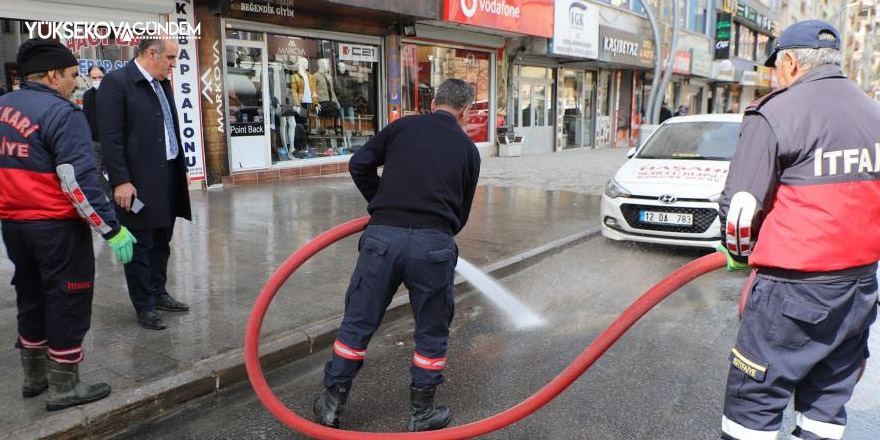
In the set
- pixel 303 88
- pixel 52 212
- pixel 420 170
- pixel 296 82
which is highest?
pixel 296 82

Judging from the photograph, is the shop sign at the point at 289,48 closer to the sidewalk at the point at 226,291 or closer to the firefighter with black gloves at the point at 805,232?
the sidewalk at the point at 226,291

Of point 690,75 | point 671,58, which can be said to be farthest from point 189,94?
point 690,75

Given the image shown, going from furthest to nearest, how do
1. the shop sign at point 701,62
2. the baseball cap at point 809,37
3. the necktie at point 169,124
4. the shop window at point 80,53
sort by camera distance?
1. the shop sign at point 701,62
2. the shop window at point 80,53
3. the necktie at point 169,124
4. the baseball cap at point 809,37

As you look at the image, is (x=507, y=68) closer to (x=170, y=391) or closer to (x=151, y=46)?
(x=151, y=46)

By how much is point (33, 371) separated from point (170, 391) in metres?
0.71

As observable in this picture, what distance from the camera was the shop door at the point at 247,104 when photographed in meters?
11.9

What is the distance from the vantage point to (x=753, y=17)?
120 ft

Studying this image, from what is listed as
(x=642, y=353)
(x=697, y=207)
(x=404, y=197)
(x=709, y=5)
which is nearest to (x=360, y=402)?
(x=404, y=197)

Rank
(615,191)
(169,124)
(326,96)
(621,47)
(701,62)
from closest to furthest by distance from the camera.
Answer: (169,124), (615,191), (326,96), (621,47), (701,62)

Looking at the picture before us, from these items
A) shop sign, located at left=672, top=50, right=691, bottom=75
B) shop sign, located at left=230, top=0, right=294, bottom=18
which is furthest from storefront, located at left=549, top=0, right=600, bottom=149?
shop sign, located at left=230, top=0, right=294, bottom=18

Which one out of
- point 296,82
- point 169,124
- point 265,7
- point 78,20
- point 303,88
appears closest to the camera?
point 169,124

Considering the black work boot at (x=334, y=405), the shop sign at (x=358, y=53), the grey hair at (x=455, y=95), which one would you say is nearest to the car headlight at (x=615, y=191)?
the grey hair at (x=455, y=95)

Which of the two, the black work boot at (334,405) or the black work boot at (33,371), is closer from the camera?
the black work boot at (334,405)

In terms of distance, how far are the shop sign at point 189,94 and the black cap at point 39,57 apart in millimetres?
7668
